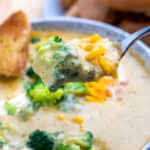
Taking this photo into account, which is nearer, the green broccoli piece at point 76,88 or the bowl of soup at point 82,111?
the bowl of soup at point 82,111

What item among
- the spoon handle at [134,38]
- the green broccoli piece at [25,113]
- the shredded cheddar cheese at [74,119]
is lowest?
the shredded cheddar cheese at [74,119]

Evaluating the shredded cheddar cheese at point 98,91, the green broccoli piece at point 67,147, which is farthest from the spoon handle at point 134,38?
the green broccoli piece at point 67,147

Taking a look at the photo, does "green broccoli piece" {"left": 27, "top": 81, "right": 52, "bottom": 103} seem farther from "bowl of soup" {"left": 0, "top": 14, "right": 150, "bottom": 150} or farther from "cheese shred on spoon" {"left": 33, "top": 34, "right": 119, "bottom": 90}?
"cheese shred on spoon" {"left": 33, "top": 34, "right": 119, "bottom": 90}

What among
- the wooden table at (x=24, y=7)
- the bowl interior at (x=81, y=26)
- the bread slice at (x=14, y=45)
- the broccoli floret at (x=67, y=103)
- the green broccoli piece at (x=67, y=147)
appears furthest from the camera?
the wooden table at (x=24, y=7)

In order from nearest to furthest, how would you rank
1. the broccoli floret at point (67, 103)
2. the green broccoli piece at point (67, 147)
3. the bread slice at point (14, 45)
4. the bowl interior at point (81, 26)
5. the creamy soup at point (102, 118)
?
the green broccoli piece at point (67, 147)
the creamy soup at point (102, 118)
the broccoli floret at point (67, 103)
the bread slice at point (14, 45)
the bowl interior at point (81, 26)

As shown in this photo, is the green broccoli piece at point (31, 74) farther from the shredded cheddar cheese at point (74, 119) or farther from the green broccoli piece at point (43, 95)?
the shredded cheddar cheese at point (74, 119)

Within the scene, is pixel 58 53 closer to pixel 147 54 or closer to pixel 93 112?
pixel 93 112

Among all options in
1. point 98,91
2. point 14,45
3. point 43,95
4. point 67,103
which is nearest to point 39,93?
point 43,95
